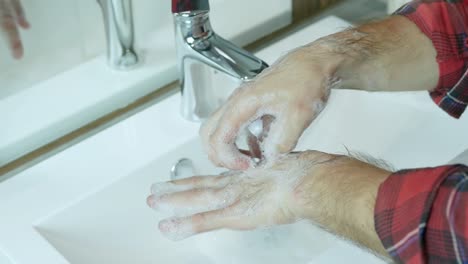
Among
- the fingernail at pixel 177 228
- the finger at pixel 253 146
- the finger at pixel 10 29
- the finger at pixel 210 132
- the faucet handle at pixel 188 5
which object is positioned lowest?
the fingernail at pixel 177 228

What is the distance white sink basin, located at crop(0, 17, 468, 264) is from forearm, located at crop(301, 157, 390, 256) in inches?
3.8

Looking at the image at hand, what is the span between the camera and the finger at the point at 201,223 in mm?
741

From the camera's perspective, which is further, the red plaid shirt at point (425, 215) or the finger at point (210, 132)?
the finger at point (210, 132)

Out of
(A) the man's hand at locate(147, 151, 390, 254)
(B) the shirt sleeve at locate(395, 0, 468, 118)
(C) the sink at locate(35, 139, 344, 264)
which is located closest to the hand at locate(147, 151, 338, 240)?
(A) the man's hand at locate(147, 151, 390, 254)

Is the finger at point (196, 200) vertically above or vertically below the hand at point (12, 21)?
below

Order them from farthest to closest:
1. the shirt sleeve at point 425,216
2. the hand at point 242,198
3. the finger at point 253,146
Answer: the finger at point 253,146, the hand at point 242,198, the shirt sleeve at point 425,216

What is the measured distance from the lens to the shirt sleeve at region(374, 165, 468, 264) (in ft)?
1.93

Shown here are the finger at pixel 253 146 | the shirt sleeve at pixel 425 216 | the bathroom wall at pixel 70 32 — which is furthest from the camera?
the bathroom wall at pixel 70 32

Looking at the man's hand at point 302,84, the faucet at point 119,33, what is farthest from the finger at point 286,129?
the faucet at point 119,33

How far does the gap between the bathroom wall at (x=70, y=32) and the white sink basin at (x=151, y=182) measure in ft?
0.35

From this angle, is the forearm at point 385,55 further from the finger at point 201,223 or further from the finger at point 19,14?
the finger at point 19,14

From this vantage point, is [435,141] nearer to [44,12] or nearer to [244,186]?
[244,186]

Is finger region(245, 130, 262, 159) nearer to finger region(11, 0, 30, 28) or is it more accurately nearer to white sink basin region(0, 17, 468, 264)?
white sink basin region(0, 17, 468, 264)

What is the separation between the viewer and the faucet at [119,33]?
961 mm
